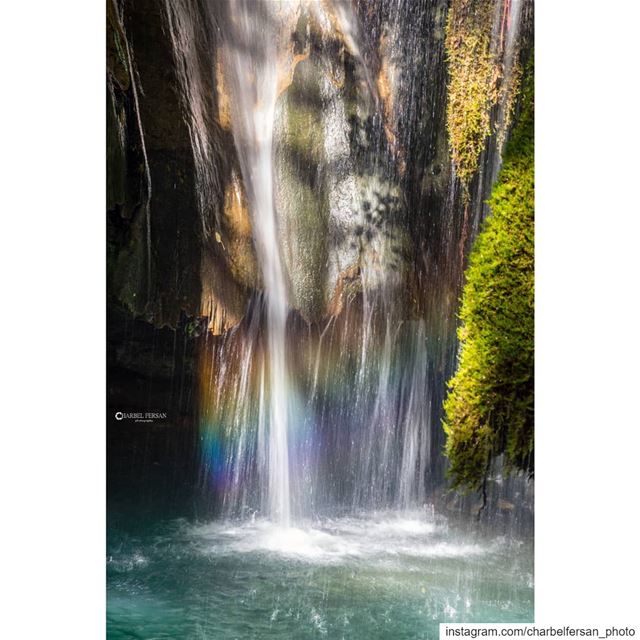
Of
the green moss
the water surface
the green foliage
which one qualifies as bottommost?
the water surface

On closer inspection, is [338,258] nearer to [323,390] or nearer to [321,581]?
A: [323,390]

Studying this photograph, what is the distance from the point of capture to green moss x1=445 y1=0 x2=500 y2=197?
3.95 metres

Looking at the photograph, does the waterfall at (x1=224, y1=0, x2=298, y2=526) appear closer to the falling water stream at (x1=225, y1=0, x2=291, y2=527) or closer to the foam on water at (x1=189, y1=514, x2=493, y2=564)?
the falling water stream at (x1=225, y1=0, x2=291, y2=527)

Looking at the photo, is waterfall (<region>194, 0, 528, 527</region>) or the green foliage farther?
waterfall (<region>194, 0, 528, 527</region>)

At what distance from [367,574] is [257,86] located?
2762mm

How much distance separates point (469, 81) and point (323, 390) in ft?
6.20

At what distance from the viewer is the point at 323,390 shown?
13.5ft

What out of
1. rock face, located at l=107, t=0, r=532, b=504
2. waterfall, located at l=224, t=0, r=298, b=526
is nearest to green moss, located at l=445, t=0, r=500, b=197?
rock face, located at l=107, t=0, r=532, b=504

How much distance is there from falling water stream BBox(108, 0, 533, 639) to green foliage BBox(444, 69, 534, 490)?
103mm

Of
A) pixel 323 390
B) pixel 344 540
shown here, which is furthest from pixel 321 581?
pixel 323 390
